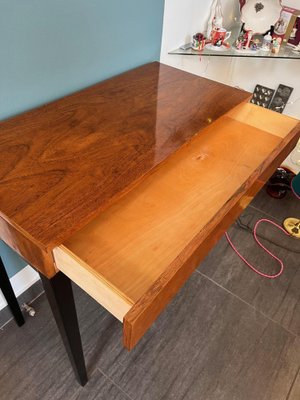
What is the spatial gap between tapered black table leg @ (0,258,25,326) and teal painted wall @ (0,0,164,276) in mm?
103

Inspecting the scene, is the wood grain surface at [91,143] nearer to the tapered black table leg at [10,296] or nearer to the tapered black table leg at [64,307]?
the tapered black table leg at [64,307]

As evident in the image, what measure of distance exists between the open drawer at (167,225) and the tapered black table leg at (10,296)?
0.40m

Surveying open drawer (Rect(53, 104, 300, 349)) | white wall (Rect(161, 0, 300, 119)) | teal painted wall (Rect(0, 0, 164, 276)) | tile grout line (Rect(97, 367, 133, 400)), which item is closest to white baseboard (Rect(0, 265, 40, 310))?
teal painted wall (Rect(0, 0, 164, 276))

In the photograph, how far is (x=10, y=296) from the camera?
98 cm

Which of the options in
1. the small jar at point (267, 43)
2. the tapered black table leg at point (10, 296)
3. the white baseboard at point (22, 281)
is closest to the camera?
the tapered black table leg at point (10, 296)

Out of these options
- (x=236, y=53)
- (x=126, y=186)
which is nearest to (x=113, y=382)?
(x=126, y=186)

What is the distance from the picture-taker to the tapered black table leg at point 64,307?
2.00 ft

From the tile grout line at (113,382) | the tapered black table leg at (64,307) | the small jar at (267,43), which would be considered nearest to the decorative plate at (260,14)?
the small jar at (267,43)

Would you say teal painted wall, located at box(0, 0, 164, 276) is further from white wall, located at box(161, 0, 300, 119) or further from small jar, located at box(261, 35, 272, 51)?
small jar, located at box(261, 35, 272, 51)

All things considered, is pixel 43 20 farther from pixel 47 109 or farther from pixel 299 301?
pixel 299 301

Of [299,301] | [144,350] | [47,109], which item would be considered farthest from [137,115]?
[299,301]

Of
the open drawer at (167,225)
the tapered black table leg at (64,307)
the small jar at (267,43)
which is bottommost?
the tapered black table leg at (64,307)

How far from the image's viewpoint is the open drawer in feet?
1.74

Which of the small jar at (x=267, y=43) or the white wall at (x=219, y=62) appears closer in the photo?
the white wall at (x=219, y=62)
